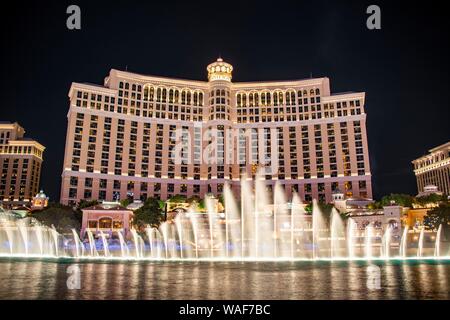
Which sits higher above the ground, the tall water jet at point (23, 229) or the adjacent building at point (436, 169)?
the adjacent building at point (436, 169)

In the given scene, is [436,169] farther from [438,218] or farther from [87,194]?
[87,194]

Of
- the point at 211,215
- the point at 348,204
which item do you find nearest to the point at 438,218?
the point at 348,204

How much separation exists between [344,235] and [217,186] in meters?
49.9

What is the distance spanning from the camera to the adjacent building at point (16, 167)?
148 meters

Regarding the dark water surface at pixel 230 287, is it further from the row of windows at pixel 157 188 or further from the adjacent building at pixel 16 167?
the adjacent building at pixel 16 167

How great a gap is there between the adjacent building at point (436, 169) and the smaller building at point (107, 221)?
346ft

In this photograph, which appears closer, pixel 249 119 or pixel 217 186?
pixel 217 186

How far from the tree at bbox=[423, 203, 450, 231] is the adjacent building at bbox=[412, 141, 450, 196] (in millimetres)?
67550

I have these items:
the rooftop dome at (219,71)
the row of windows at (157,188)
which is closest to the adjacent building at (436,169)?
the row of windows at (157,188)

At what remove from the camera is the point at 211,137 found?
404ft

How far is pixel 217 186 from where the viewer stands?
118 metres

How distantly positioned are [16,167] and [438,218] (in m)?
→ 153
